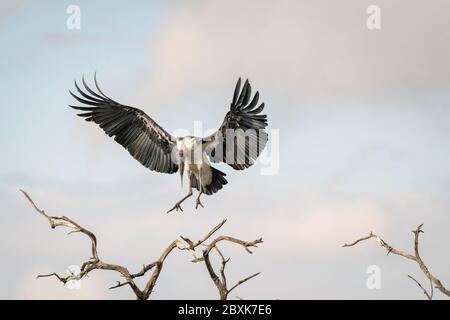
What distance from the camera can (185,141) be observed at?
1395cm

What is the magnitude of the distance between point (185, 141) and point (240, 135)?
4.10 feet

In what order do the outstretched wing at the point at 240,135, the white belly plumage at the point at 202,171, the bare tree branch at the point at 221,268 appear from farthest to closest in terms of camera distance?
the white belly plumage at the point at 202,171 < the outstretched wing at the point at 240,135 < the bare tree branch at the point at 221,268

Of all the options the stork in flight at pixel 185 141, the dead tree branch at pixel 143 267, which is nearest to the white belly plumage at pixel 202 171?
the stork in flight at pixel 185 141

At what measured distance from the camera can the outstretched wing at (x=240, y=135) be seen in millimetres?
12828

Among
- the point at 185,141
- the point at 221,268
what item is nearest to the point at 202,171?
the point at 185,141

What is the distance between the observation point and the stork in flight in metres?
13.1

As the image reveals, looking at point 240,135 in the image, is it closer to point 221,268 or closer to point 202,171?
point 202,171

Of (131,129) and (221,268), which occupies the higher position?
(131,129)

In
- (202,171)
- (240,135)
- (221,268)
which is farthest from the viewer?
(202,171)

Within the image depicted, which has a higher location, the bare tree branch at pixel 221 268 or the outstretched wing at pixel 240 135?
the outstretched wing at pixel 240 135

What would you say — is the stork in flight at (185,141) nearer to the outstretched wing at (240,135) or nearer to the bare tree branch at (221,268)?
the outstretched wing at (240,135)
